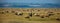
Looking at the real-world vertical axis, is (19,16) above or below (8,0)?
below

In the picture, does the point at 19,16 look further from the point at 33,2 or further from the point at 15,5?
the point at 33,2

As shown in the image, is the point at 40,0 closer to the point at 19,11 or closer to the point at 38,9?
the point at 38,9

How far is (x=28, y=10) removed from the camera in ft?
4.46

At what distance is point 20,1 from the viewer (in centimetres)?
138

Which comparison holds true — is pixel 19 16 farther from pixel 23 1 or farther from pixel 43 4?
pixel 43 4

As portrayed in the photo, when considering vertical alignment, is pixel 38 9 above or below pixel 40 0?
below

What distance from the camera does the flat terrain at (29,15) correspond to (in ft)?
4.37

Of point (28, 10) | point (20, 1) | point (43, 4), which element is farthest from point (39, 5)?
point (20, 1)

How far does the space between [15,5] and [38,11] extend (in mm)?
325

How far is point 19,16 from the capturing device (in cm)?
138

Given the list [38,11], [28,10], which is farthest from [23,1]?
[38,11]

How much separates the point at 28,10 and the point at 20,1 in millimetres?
167

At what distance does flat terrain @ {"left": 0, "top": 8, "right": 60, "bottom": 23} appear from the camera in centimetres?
133

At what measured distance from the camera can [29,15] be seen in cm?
136
